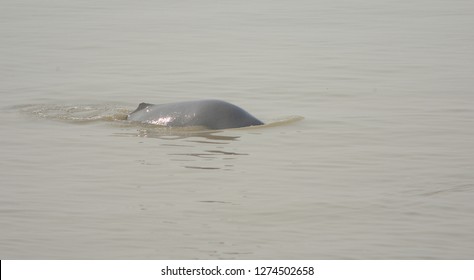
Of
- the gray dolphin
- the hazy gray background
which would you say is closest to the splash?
the hazy gray background

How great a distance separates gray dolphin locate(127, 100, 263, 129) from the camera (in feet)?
40.8

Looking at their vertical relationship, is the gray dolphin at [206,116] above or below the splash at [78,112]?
below

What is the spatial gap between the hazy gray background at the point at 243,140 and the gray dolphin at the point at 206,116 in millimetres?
168

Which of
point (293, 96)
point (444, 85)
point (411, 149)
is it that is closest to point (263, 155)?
point (411, 149)

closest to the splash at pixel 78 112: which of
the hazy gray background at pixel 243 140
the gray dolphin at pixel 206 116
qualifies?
the hazy gray background at pixel 243 140

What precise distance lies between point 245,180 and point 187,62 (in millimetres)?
7246

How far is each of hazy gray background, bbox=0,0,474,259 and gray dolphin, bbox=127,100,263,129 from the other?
168 mm

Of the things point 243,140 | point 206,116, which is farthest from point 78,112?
point 243,140

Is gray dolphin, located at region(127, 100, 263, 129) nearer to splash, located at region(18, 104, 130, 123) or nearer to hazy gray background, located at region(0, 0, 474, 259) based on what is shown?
hazy gray background, located at region(0, 0, 474, 259)

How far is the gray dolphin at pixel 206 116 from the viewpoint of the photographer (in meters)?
12.4

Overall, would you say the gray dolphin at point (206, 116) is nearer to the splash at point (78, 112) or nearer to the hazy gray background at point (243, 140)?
the hazy gray background at point (243, 140)

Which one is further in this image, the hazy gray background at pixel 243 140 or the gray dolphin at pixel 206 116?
the gray dolphin at pixel 206 116

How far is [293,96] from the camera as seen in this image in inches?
586

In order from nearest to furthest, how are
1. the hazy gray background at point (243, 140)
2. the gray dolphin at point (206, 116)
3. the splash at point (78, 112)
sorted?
the hazy gray background at point (243, 140) < the gray dolphin at point (206, 116) < the splash at point (78, 112)
